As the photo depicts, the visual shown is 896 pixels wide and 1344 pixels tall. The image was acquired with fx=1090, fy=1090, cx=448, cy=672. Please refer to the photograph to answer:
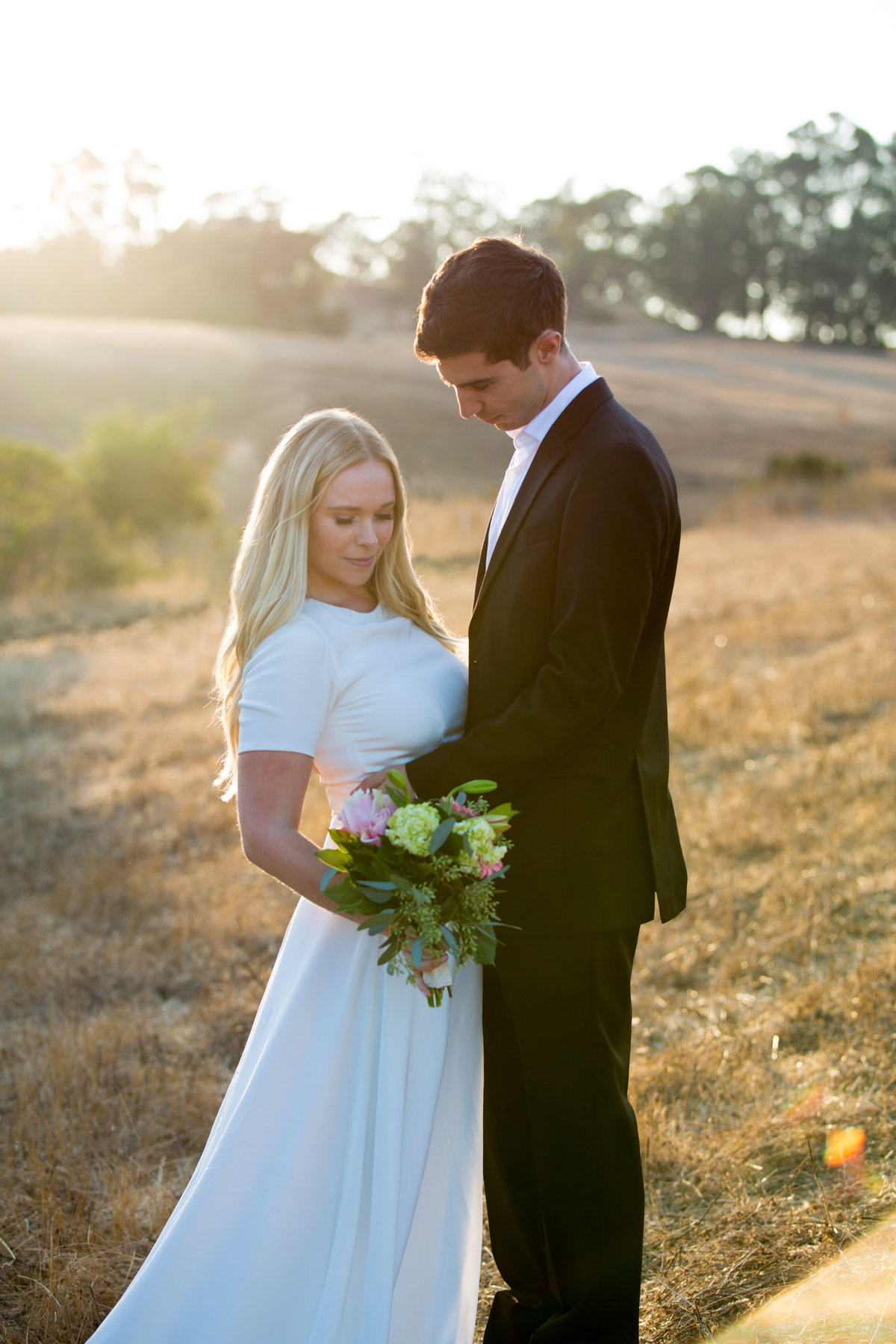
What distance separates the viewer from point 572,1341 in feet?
8.14

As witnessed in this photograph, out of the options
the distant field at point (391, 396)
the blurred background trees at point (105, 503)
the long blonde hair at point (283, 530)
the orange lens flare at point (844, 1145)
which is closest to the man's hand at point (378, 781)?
the long blonde hair at point (283, 530)

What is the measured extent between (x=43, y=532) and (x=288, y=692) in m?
16.1

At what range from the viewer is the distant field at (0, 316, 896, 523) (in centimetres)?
3162

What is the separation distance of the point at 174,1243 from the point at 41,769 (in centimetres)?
586

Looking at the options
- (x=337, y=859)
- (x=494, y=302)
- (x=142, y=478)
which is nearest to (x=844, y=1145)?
(x=337, y=859)

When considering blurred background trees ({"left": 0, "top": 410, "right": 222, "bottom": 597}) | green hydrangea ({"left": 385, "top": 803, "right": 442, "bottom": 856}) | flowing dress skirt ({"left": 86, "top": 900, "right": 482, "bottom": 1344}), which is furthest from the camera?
blurred background trees ({"left": 0, "top": 410, "right": 222, "bottom": 597})

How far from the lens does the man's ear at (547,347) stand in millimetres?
2416

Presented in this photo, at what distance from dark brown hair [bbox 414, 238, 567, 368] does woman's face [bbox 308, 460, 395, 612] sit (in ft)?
1.10

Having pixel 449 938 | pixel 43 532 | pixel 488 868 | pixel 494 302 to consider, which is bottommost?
pixel 43 532

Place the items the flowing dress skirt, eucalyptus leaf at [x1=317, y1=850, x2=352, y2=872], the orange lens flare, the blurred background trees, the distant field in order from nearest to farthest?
eucalyptus leaf at [x1=317, y1=850, x2=352, y2=872]
the flowing dress skirt
the orange lens flare
the blurred background trees
the distant field

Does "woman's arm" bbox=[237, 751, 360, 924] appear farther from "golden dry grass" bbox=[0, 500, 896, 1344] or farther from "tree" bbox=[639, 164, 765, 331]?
"tree" bbox=[639, 164, 765, 331]

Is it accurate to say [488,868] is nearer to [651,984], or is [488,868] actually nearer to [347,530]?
[347,530]

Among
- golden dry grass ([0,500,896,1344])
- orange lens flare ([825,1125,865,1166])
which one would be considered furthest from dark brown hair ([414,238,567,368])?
orange lens flare ([825,1125,865,1166])

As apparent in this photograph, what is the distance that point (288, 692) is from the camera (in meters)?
2.33
